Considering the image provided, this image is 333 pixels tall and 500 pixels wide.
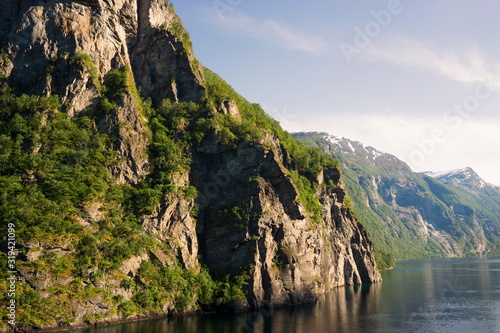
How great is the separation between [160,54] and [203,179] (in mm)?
38263

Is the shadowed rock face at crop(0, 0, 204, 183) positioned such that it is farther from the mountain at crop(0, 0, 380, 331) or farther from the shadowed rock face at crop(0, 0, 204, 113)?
the mountain at crop(0, 0, 380, 331)

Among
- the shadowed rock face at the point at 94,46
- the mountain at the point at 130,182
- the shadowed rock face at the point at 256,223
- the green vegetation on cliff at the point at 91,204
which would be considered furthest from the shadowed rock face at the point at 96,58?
the shadowed rock face at the point at 256,223

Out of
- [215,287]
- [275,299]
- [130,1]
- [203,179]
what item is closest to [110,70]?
[130,1]

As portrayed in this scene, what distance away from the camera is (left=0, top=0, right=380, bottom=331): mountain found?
64062 mm

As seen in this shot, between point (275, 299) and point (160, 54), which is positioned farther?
point (160, 54)

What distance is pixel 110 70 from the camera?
95.6 m

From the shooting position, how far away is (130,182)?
83.2 meters

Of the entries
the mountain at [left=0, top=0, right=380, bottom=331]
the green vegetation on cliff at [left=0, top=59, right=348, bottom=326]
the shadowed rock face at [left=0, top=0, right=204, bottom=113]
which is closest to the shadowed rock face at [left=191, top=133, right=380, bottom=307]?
the mountain at [left=0, top=0, right=380, bottom=331]

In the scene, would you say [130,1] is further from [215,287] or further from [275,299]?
[275,299]

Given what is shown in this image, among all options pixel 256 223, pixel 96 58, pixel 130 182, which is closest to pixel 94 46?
pixel 96 58

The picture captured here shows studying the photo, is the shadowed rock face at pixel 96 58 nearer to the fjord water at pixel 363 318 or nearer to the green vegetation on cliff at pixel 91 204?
the green vegetation on cliff at pixel 91 204

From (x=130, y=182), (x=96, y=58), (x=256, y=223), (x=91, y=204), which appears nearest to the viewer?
(x=91, y=204)

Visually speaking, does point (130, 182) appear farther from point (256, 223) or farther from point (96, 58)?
point (96, 58)

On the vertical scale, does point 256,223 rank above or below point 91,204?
below
